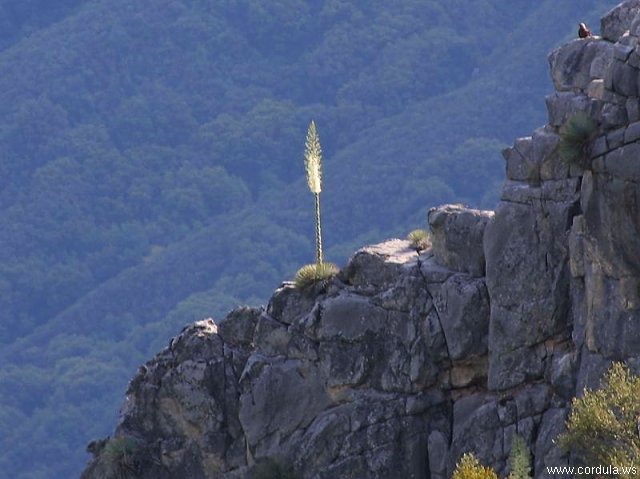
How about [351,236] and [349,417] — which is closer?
[349,417]

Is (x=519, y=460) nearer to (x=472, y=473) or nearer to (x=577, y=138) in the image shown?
(x=472, y=473)

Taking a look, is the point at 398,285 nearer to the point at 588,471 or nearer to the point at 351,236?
the point at 588,471

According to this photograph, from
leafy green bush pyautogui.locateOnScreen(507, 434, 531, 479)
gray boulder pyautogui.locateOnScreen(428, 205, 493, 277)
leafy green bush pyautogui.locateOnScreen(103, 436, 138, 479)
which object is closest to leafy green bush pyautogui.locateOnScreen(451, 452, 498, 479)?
leafy green bush pyautogui.locateOnScreen(507, 434, 531, 479)

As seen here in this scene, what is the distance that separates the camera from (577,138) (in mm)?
36188

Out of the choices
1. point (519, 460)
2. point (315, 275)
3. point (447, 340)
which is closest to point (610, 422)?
point (519, 460)

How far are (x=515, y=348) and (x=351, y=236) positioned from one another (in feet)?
396

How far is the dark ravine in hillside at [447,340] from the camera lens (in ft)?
118

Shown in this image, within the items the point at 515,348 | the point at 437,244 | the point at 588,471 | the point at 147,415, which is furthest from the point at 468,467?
the point at 147,415

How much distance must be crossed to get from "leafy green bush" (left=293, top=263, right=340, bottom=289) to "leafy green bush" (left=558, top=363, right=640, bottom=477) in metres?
9.51

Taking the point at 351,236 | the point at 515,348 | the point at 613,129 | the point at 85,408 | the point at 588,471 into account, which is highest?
the point at 351,236

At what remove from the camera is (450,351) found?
39.5 meters

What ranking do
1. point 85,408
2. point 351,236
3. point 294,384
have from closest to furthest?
→ point 294,384 → point 85,408 → point 351,236

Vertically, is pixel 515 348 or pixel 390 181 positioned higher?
pixel 390 181

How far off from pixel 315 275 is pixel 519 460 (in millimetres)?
8674
